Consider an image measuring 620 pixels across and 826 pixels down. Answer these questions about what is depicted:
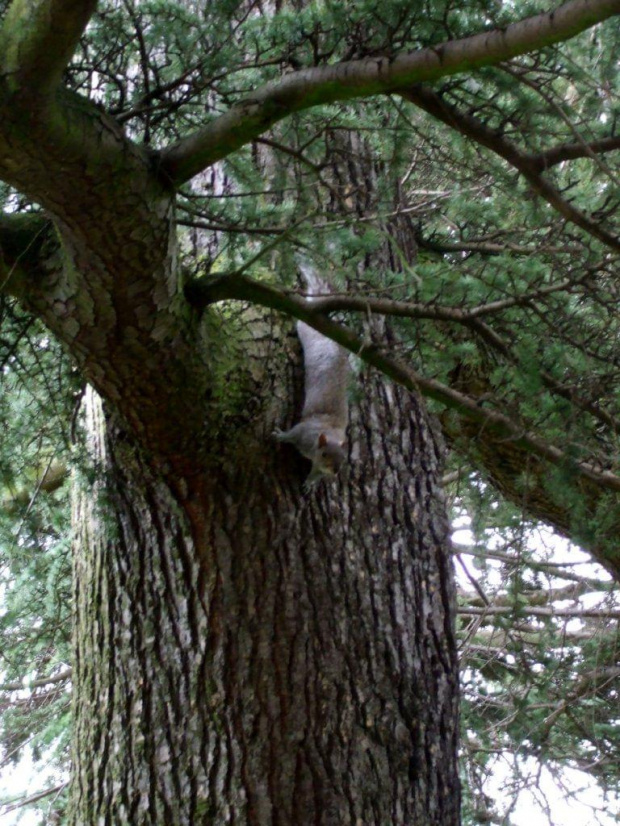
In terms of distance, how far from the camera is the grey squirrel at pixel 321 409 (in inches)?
102

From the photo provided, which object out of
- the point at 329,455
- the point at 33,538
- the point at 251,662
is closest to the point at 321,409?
the point at 329,455

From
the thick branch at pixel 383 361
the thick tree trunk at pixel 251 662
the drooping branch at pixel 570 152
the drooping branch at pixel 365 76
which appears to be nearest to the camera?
the drooping branch at pixel 365 76

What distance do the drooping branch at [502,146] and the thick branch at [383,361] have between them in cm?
48

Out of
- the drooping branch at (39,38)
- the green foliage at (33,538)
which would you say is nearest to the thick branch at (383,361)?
the green foliage at (33,538)

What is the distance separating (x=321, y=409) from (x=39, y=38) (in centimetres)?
142

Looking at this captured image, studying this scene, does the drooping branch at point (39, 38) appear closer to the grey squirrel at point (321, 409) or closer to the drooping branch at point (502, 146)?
the drooping branch at point (502, 146)

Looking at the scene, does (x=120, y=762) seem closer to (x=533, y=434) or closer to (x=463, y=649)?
(x=533, y=434)

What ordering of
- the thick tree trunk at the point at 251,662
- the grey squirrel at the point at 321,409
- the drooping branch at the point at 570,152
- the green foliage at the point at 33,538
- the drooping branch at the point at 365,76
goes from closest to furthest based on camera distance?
the drooping branch at the point at 365,76 → the drooping branch at the point at 570,152 → the thick tree trunk at the point at 251,662 → the grey squirrel at the point at 321,409 → the green foliage at the point at 33,538

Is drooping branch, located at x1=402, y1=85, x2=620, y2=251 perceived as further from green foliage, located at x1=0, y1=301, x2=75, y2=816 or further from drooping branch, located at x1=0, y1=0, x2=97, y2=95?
green foliage, located at x1=0, y1=301, x2=75, y2=816

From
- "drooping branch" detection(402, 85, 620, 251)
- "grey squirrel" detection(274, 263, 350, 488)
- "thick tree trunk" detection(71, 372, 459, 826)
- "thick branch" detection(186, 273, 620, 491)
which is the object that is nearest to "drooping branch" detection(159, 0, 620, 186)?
"drooping branch" detection(402, 85, 620, 251)

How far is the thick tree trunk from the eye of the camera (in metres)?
2.46

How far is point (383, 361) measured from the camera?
2.19 meters

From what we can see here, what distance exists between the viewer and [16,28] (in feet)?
4.95

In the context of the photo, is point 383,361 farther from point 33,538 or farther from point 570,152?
point 33,538
